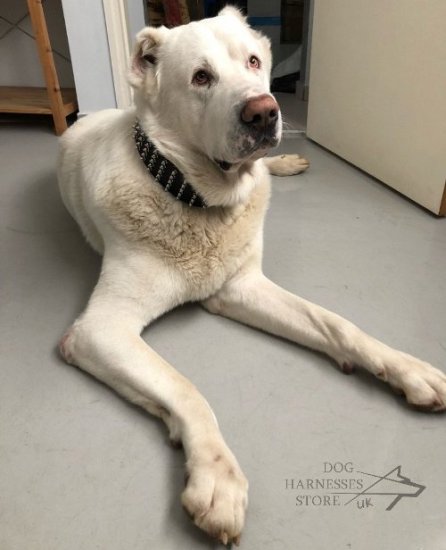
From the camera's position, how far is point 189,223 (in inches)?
51.6

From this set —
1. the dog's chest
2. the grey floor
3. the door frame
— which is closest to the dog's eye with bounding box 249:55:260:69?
the dog's chest

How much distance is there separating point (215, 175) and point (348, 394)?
0.67 metres

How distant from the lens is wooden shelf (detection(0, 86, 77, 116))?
3234mm

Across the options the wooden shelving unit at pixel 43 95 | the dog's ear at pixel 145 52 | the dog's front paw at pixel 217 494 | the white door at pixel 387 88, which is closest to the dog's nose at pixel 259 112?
the dog's ear at pixel 145 52

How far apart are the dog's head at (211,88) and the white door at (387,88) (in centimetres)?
94

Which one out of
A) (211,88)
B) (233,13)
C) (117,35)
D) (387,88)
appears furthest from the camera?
(117,35)

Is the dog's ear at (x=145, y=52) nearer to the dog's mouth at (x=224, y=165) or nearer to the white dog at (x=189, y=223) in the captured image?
the white dog at (x=189, y=223)

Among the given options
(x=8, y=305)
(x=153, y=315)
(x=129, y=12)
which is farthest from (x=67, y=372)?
(x=129, y=12)

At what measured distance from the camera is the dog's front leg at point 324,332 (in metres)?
1.12

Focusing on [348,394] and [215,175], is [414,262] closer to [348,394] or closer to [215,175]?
[348,394]

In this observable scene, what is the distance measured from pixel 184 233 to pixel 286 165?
1357mm

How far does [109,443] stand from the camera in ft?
3.56

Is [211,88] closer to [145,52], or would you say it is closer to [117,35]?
[145,52]

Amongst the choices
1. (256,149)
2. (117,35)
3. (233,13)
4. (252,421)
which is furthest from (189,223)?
(117,35)
